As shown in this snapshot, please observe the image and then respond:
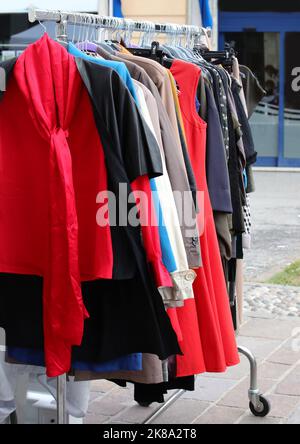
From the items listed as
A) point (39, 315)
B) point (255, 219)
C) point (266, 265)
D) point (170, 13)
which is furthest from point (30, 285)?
point (170, 13)

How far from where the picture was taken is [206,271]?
3.41m

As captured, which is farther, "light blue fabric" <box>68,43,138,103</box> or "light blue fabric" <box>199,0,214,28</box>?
"light blue fabric" <box>199,0,214,28</box>

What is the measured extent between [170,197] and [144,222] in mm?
203

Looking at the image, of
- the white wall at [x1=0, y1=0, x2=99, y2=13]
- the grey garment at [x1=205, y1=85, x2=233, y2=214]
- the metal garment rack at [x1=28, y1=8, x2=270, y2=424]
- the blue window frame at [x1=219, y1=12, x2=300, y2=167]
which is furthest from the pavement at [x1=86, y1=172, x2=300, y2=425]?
the blue window frame at [x1=219, y1=12, x2=300, y2=167]

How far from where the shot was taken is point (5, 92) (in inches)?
116

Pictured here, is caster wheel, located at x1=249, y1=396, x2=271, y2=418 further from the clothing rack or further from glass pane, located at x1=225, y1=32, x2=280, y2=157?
glass pane, located at x1=225, y1=32, x2=280, y2=157

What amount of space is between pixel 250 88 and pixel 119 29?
3.40 ft

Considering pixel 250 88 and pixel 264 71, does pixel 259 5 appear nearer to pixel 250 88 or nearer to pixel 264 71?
pixel 264 71

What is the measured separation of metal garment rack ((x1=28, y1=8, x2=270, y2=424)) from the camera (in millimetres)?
3107

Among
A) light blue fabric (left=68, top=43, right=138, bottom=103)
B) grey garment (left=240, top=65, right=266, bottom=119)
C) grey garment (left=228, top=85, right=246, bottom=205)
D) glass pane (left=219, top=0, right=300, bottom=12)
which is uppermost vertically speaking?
glass pane (left=219, top=0, right=300, bottom=12)

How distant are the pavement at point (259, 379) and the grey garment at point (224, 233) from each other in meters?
0.95

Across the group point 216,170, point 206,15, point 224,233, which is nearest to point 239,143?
point 216,170

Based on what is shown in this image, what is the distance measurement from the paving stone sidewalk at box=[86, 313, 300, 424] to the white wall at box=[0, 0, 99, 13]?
303 inches

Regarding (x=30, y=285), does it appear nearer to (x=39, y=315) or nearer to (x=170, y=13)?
(x=39, y=315)
